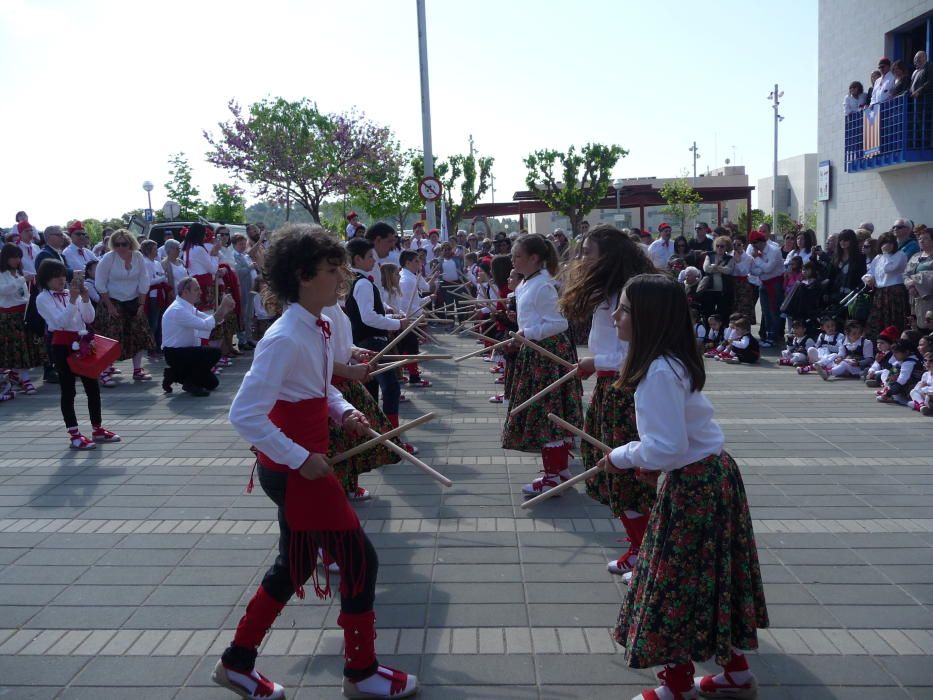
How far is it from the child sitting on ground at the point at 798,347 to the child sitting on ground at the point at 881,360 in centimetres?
133

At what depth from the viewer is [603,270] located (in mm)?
4629

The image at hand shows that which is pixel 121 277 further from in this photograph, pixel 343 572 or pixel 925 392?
pixel 925 392

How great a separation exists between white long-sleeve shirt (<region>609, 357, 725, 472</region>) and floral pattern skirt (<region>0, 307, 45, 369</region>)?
9.43m

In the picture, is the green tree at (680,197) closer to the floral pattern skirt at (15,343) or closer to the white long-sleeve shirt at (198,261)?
the white long-sleeve shirt at (198,261)

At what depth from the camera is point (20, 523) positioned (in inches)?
216

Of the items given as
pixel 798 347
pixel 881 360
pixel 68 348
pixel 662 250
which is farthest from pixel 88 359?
pixel 662 250

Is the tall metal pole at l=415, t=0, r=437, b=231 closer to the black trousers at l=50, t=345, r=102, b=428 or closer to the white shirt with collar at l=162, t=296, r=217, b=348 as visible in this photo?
the white shirt with collar at l=162, t=296, r=217, b=348

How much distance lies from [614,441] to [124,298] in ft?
30.2

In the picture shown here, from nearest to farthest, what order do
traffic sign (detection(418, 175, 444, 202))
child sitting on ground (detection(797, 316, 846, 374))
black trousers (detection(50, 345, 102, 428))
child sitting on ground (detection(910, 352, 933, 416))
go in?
black trousers (detection(50, 345, 102, 428)) → child sitting on ground (detection(910, 352, 933, 416)) → child sitting on ground (detection(797, 316, 846, 374)) → traffic sign (detection(418, 175, 444, 202))

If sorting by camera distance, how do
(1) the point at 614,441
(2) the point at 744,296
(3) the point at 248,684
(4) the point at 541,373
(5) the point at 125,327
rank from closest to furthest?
(3) the point at 248,684 < (1) the point at 614,441 < (4) the point at 541,373 < (5) the point at 125,327 < (2) the point at 744,296

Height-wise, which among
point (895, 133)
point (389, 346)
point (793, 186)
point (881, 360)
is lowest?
point (881, 360)

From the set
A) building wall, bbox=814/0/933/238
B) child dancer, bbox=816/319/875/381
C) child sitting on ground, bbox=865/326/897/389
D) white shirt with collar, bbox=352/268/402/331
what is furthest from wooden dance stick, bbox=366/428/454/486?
building wall, bbox=814/0/933/238

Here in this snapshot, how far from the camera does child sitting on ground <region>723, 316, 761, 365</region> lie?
11.9 metres

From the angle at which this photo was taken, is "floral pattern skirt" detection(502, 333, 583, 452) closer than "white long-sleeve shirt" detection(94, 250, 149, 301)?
Yes
